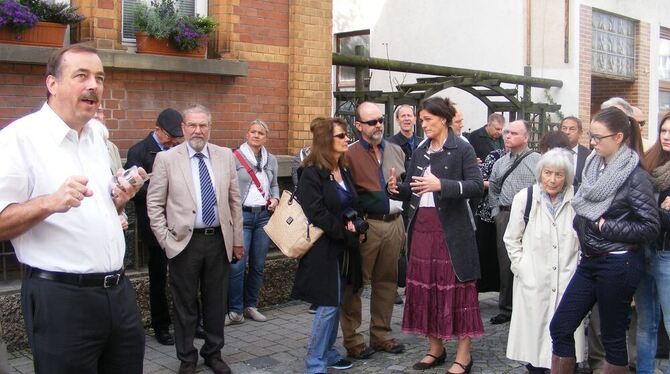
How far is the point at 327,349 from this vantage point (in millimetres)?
5516

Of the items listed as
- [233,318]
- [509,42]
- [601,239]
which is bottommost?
[233,318]

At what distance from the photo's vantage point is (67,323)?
124 inches

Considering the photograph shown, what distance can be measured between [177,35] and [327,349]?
3290 millimetres

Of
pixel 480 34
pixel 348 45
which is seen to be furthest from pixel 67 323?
pixel 348 45

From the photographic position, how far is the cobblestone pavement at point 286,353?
5.81 m

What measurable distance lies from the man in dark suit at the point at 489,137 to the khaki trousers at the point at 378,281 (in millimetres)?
3240

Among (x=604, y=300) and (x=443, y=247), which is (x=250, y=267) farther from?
(x=604, y=300)

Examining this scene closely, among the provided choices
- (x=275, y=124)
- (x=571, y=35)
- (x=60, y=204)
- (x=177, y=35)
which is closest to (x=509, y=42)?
(x=571, y=35)

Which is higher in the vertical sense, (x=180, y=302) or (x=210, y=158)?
(x=210, y=158)

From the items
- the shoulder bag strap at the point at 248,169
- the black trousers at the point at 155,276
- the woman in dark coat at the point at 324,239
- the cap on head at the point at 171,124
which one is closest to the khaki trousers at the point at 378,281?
the woman in dark coat at the point at 324,239

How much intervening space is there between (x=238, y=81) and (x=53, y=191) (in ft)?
15.3

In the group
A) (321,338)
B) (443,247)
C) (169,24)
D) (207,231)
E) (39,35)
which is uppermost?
(169,24)

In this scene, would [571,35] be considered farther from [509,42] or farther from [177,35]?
[177,35]

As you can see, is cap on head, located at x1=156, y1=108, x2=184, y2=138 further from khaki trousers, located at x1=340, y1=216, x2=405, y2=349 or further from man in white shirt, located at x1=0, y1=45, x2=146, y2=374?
man in white shirt, located at x1=0, y1=45, x2=146, y2=374
